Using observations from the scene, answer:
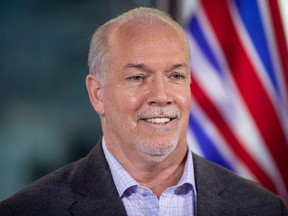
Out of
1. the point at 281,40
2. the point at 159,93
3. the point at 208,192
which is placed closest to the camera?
the point at 159,93

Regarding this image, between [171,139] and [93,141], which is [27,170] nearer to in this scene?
[93,141]

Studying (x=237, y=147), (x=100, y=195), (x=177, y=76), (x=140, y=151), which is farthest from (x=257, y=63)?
(x=100, y=195)

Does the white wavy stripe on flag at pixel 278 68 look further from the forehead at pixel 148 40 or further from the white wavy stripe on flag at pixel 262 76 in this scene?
the forehead at pixel 148 40

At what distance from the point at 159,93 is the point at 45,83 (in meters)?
0.83

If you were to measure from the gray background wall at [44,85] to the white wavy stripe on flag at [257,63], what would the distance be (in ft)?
1.33

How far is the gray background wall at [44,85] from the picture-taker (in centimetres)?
241

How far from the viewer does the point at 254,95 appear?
94.7 inches

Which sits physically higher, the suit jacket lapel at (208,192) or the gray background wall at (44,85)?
the gray background wall at (44,85)

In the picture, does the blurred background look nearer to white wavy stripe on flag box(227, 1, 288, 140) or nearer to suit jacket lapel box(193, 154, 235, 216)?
white wavy stripe on flag box(227, 1, 288, 140)

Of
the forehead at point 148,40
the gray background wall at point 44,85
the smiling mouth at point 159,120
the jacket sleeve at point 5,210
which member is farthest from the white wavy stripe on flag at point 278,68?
the jacket sleeve at point 5,210

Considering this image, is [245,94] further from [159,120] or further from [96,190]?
[96,190]

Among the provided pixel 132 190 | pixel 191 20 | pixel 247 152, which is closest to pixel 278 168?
pixel 247 152

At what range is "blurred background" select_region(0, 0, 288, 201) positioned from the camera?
2.41 metres

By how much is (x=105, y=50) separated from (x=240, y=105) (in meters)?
0.74
